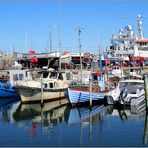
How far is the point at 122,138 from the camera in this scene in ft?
62.8

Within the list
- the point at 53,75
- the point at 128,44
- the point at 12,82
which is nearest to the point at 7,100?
the point at 12,82

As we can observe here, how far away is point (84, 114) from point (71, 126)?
4.67m

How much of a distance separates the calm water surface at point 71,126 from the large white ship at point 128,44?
129 feet

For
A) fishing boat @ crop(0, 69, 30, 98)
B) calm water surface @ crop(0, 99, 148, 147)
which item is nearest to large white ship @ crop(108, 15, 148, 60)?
fishing boat @ crop(0, 69, 30, 98)

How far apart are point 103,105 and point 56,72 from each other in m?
8.04

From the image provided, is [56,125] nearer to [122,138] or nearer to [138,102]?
[122,138]

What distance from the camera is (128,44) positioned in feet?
236

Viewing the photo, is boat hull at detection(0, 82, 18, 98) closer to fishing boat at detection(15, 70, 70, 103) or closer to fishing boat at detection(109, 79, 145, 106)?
fishing boat at detection(15, 70, 70, 103)

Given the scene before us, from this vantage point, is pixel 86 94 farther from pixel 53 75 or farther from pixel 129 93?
pixel 53 75

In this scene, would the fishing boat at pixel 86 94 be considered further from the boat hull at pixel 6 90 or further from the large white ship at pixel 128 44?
the large white ship at pixel 128 44

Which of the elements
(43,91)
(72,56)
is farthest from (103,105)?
(72,56)

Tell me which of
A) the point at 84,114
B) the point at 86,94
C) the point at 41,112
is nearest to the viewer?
the point at 84,114

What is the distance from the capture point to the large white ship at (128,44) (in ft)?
230

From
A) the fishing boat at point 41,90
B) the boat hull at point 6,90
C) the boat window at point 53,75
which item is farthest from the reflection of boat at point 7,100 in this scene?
the boat window at point 53,75
